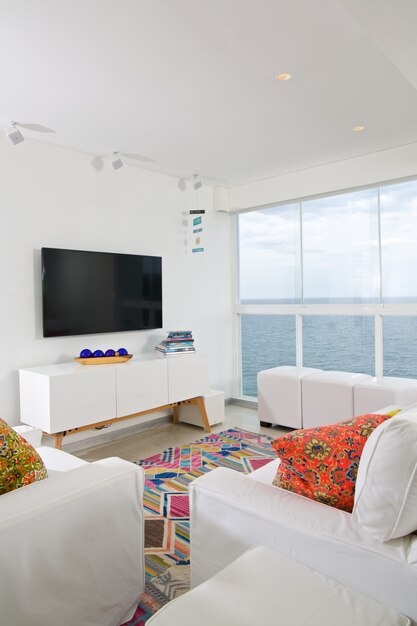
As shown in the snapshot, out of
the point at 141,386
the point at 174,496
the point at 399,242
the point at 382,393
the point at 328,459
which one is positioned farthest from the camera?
the point at 399,242

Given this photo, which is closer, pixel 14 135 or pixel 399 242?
pixel 14 135

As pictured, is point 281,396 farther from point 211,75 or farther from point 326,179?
point 211,75

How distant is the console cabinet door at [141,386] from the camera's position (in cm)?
362

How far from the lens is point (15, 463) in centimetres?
156

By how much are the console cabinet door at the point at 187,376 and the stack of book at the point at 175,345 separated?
6 cm

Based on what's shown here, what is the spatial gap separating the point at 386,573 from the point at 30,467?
1.19 m

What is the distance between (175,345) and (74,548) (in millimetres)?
2733

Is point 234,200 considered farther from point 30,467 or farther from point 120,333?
point 30,467

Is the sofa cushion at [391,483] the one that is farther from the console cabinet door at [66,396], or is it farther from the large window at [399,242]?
the large window at [399,242]

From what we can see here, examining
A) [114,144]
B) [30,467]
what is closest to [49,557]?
[30,467]

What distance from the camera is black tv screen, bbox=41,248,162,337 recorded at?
3596mm

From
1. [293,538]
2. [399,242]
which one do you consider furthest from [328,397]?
[293,538]

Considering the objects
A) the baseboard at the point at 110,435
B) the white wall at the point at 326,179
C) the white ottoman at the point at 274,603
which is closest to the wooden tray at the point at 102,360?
the baseboard at the point at 110,435

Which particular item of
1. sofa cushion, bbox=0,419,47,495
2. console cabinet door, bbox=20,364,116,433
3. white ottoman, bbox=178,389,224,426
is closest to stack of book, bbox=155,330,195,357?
white ottoman, bbox=178,389,224,426
